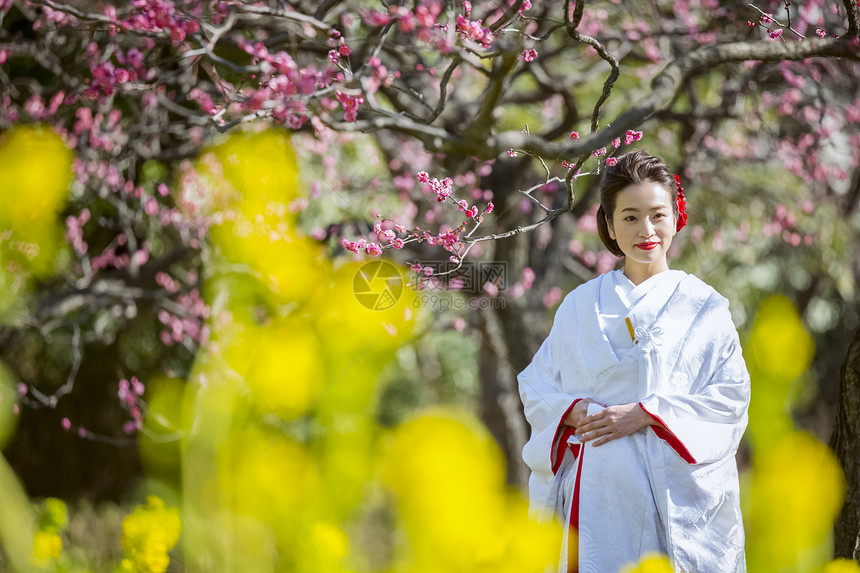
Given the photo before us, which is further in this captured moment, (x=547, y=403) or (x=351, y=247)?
(x=351, y=247)

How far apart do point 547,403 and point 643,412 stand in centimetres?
27

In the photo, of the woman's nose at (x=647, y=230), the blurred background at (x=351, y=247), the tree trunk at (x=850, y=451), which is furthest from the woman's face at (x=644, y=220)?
the tree trunk at (x=850, y=451)

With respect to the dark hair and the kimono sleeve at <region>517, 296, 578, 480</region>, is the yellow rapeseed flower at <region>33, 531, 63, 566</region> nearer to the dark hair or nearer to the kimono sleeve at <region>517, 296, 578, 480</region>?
the kimono sleeve at <region>517, 296, 578, 480</region>

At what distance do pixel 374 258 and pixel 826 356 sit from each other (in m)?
6.76

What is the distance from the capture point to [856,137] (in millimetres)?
5176

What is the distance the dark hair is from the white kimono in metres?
0.21

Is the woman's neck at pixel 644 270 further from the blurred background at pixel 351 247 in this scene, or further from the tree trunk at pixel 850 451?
the tree trunk at pixel 850 451

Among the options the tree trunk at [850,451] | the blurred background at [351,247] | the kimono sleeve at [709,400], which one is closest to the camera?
the kimono sleeve at [709,400]

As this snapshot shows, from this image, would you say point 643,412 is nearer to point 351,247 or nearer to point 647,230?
point 647,230

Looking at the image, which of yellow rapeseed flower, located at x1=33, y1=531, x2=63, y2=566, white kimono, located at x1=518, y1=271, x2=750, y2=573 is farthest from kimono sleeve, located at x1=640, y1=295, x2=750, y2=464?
yellow rapeseed flower, located at x1=33, y1=531, x2=63, y2=566

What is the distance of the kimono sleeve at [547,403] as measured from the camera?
1957mm

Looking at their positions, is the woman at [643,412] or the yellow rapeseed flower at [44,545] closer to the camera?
the woman at [643,412]

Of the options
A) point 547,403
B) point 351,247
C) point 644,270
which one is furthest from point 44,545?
point 644,270

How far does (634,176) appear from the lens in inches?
76.1
